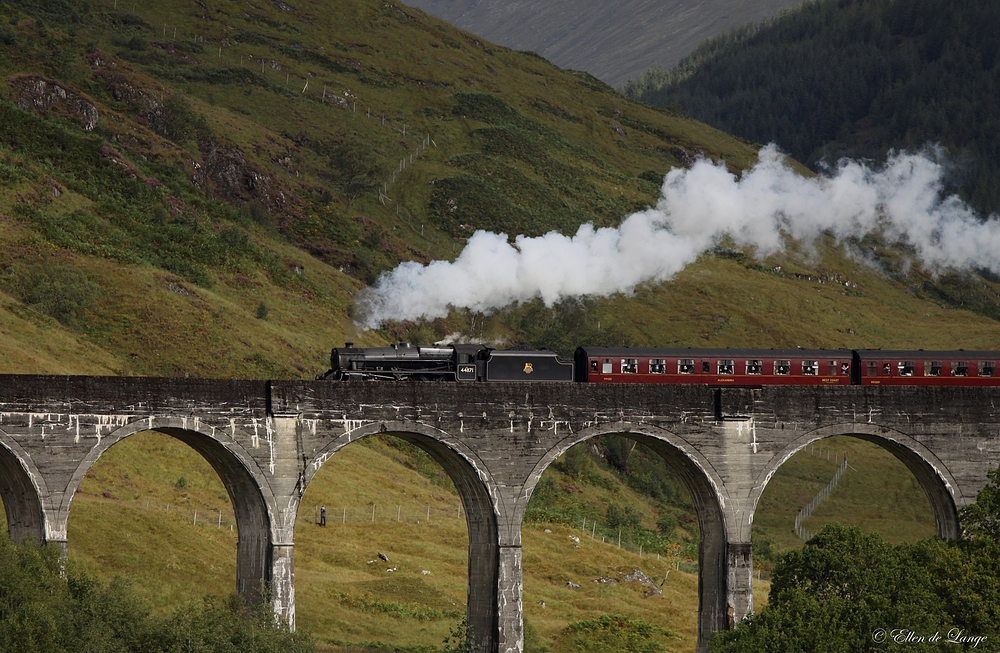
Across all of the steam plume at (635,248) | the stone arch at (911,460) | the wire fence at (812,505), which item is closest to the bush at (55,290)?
the steam plume at (635,248)

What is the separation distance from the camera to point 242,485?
141 ft

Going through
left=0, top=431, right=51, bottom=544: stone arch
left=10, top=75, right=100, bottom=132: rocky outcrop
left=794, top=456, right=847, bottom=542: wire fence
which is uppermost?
left=10, top=75, right=100, bottom=132: rocky outcrop

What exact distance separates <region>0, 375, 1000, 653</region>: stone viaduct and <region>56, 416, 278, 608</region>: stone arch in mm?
66

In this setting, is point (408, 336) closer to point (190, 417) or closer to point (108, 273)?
point (108, 273)

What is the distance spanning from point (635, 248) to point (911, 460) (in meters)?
35.7

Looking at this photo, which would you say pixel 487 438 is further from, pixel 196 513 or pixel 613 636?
pixel 196 513

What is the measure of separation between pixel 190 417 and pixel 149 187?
65.8 meters

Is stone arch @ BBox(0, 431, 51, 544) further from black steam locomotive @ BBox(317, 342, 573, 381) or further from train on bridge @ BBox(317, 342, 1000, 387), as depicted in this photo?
black steam locomotive @ BBox(317, 342, 573, 381)

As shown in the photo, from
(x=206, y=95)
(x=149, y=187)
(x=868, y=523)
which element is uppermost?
(x=206, y=95)

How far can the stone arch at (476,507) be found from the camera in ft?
143

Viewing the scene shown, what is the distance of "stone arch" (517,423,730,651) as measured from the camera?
4538 centimetres

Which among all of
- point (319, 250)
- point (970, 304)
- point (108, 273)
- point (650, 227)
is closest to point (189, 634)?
point (108, 273)

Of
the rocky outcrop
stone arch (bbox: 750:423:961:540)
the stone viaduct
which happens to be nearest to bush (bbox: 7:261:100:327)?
the rocky outcrop

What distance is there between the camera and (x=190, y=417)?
4112 centimetres
